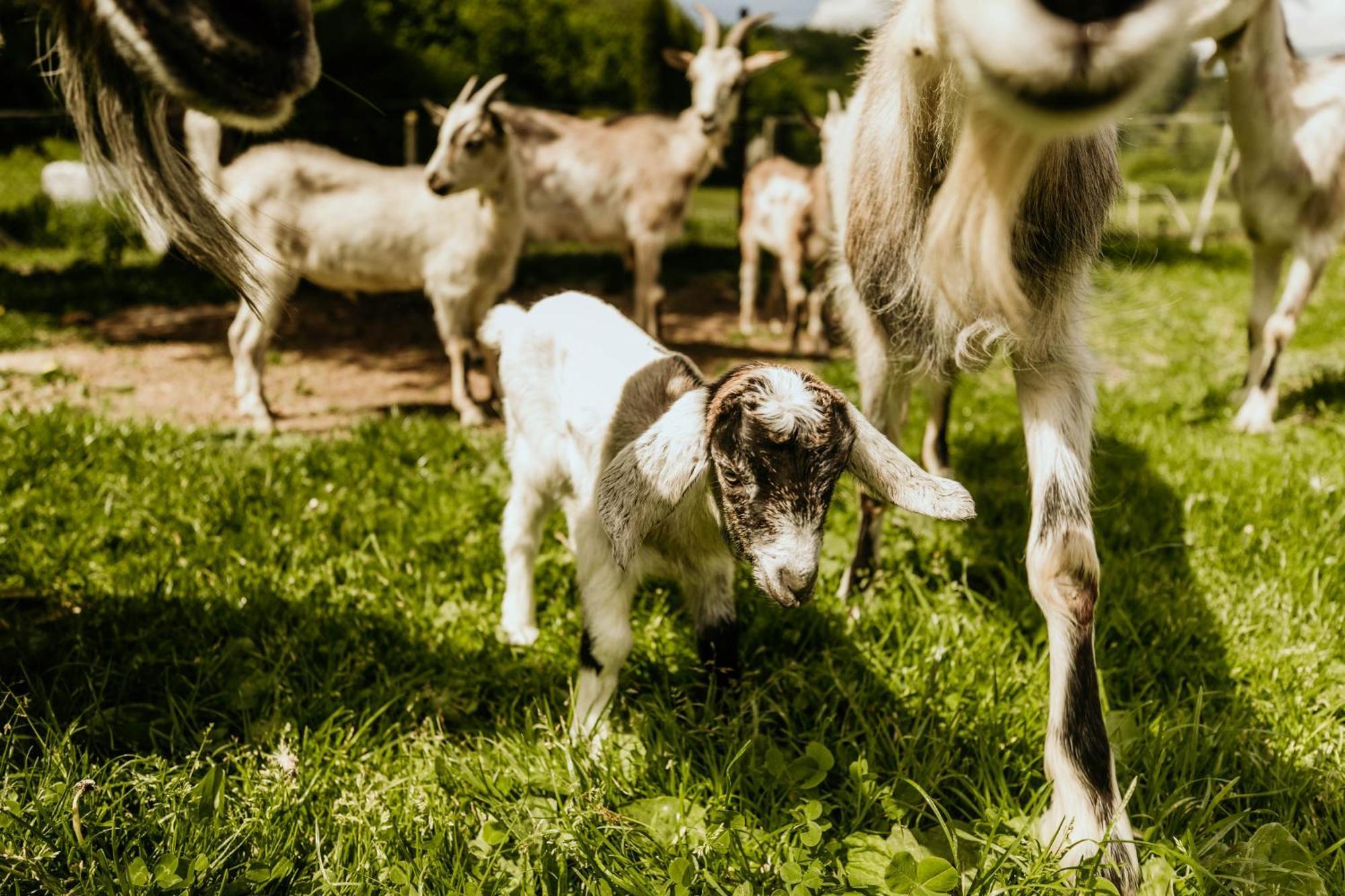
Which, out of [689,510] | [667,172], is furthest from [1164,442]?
[667,172]

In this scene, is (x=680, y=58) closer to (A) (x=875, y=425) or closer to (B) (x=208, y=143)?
(B) (x=208, y=143)

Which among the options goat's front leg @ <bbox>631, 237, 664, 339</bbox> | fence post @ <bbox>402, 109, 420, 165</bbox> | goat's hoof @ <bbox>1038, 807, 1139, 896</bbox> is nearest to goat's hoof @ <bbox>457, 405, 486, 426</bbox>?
goat's front leg @ <bbox>631, 237, 664, 339</bbox>

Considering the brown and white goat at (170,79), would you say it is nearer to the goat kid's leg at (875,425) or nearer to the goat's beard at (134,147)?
the goat's beard at (134,147)

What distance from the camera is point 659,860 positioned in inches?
81.3

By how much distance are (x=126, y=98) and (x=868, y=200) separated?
163cm

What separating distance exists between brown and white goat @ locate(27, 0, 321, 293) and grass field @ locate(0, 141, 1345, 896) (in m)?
1.17

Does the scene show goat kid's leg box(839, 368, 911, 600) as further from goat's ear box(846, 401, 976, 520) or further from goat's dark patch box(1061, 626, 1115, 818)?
goat's dark patch box(1061, 626, 1115, 818)

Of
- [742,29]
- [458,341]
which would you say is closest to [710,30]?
[742,29]

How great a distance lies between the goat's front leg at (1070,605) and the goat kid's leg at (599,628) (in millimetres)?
980

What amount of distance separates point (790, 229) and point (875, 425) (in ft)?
18.4

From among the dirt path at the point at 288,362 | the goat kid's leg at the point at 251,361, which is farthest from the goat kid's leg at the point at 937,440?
the goat kid's leg at the point at 251,361

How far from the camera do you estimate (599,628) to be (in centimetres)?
255

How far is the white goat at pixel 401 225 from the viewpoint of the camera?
5.72 metres

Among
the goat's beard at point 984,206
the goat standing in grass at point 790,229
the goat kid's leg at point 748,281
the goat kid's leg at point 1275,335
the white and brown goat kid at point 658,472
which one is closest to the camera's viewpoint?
the goat's beard at point 984,206
